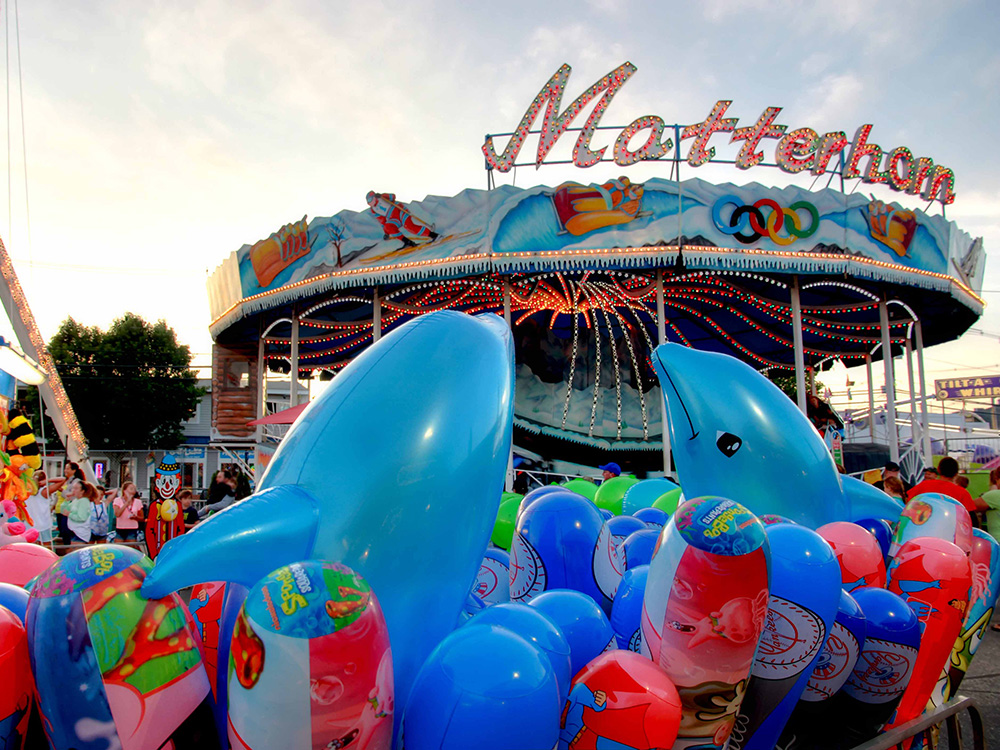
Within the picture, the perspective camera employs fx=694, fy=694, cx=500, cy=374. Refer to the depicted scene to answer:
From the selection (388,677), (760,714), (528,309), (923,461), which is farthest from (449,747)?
(923,461)

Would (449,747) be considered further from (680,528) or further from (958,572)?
(958,572)

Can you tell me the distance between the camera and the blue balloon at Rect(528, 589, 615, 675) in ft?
7.42

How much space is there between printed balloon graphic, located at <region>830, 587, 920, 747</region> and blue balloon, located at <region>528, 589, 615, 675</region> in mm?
965

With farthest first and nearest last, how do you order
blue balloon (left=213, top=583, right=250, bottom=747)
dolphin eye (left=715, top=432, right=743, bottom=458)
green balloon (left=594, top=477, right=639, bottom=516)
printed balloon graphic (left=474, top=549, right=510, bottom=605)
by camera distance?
green balloon (left=594, top=477, right=639, bottom=516) < dolphin eye (left=715, top=432, right=743, bottom=458) < printed balloon graphic (left=474, top=549, right=510, bottom=605) < blue balloon (left=213, top=583, right=250, bottom=747)

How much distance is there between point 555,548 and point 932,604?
1.50 metres

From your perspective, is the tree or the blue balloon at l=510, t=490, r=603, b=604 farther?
the tree

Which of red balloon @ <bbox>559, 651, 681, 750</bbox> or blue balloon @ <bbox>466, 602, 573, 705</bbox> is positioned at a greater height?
blue balloon @ <bbox>466, 602, 573, 705</bbox>

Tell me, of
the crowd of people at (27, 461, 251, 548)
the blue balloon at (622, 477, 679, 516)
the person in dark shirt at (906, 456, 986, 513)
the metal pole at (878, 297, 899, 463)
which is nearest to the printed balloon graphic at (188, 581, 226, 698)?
the blue balloon at (622, 477, 679, 516)

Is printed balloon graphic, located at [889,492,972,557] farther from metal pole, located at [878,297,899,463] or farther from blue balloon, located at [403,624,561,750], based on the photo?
metal pole, located at [878,297,899,463]

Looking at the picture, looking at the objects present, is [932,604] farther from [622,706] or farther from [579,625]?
[622,706]

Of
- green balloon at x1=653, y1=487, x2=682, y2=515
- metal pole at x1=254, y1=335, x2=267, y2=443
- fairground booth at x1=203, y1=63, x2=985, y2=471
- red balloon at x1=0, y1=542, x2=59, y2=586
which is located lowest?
green balloon at x1=653, y1=487, x2=682, y2=515

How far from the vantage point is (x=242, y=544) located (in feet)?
5.46

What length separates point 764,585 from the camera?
6.27 feet

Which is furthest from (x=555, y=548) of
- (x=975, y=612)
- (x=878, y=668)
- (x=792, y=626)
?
(x=975, y=612)
